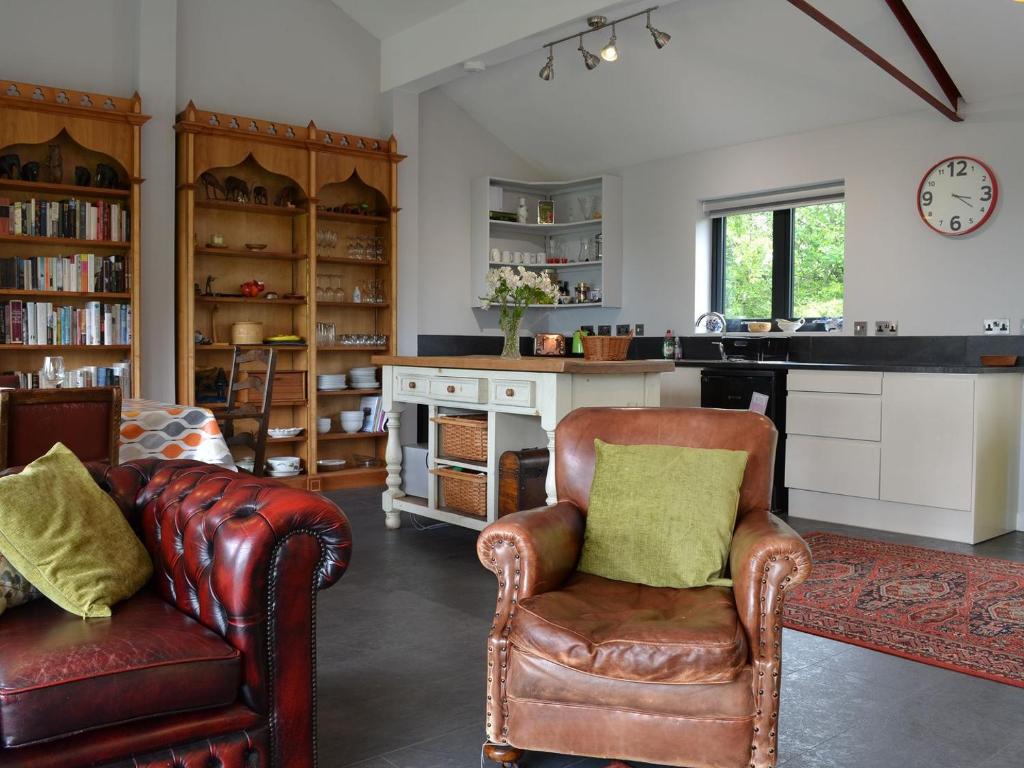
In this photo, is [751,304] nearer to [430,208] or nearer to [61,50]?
[430,208]

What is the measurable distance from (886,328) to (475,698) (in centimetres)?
411

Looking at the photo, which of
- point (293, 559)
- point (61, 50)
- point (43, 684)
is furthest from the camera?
point (61, 50)

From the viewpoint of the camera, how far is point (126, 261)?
5.68 m

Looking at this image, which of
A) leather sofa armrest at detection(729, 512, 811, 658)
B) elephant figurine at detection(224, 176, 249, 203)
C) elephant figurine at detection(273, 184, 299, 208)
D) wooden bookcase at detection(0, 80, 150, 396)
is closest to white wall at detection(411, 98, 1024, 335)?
elephant figurine at detection(273, 184, 299, 208)

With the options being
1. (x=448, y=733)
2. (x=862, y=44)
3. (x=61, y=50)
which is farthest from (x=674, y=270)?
(x=448, y=733)

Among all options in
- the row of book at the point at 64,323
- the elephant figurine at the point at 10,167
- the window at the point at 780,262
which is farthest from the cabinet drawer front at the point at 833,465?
the elephant figurine at the point at 10,167

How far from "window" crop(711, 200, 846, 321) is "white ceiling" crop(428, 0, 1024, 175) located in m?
0.61

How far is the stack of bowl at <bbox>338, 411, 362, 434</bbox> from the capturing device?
6.64m

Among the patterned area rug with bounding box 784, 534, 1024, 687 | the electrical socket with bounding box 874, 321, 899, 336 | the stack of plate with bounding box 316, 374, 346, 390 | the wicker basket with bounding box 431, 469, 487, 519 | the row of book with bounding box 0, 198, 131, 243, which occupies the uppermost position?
the row of book with bounding box 0, 198, 131, 243

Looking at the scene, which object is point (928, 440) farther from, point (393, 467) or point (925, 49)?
point (393, 467)

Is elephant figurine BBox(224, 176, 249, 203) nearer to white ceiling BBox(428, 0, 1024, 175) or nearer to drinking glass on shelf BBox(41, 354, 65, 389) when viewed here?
white ceiling BBox(428, 0, 1024, 175)

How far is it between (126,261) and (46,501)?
3.98 m

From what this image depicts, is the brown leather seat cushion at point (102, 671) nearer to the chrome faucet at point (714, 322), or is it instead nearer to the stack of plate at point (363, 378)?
the stack of plate at point (363, 378)

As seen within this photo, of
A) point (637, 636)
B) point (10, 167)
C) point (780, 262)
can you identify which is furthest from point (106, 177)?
point (637, 636)
